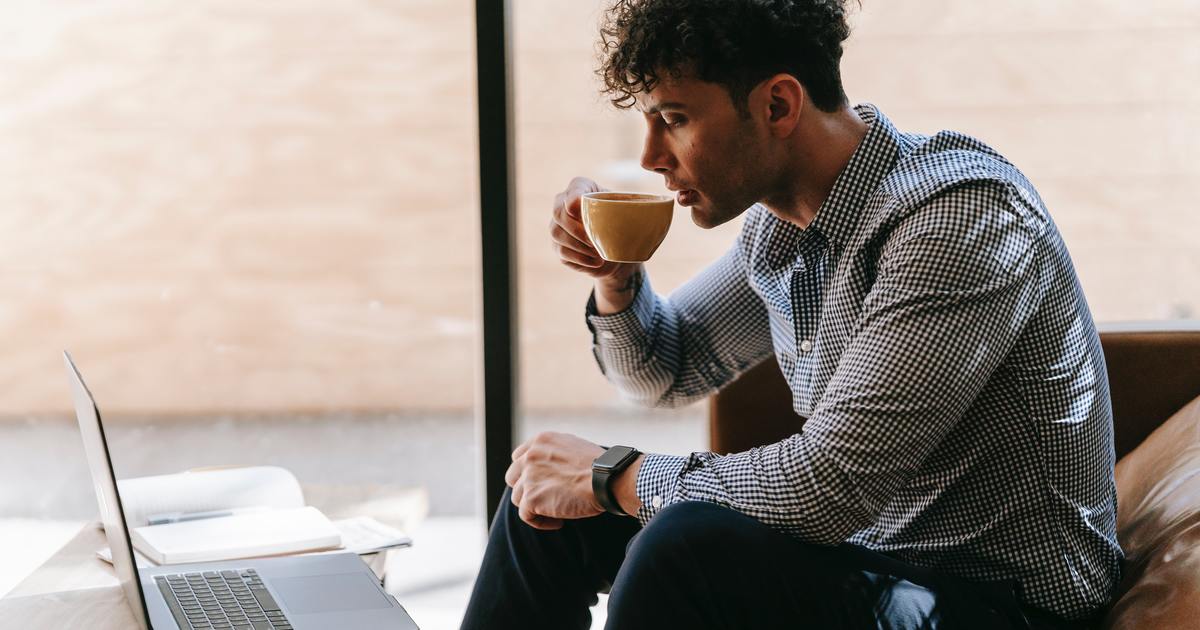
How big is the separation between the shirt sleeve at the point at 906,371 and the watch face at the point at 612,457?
110mm

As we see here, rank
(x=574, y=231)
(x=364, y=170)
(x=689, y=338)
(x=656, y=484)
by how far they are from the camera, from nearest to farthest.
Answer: (x=656, y=484) → (x=574, y=231) → (x=689, y=338) → (x=364, y=170)

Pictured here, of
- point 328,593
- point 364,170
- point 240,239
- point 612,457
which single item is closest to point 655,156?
point 612,457

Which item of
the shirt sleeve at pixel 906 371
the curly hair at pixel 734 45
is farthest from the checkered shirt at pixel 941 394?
the curly hair at pixel 734 45

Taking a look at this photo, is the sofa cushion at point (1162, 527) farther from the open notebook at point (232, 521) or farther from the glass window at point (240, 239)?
the glass window at point (240, 239)

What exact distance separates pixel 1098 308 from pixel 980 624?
1433mm

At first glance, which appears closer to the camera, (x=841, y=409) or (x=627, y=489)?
(x=841, y=409)

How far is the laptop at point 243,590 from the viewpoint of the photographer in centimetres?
122

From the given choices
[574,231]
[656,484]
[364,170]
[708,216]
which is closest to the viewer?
[656,484]

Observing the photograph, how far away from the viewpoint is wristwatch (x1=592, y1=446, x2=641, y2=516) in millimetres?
1332

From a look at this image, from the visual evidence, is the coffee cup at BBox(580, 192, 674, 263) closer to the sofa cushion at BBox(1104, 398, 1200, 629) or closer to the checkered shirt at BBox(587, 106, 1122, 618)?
the checkered shirt at BBox(587, 106, 1122, 618)

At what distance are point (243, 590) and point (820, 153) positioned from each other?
0.92m

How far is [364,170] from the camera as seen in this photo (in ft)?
8.25

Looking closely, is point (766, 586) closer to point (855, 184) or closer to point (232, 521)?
point (855, 184)

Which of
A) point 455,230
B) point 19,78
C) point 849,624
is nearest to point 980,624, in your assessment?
point 849,624
